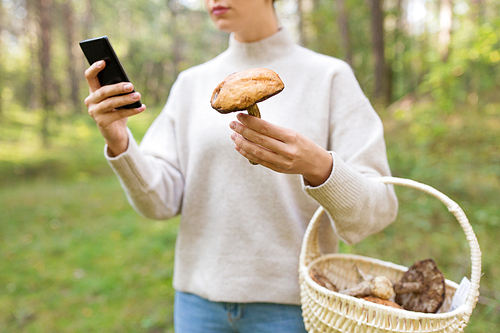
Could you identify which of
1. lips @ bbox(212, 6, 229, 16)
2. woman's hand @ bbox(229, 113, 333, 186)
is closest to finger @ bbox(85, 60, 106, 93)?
lips @ bbox(212, 6, 229, 16)

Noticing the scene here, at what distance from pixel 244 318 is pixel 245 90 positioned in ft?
3.04

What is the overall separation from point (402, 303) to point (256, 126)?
32.4 inches

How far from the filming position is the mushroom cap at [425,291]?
1079mm

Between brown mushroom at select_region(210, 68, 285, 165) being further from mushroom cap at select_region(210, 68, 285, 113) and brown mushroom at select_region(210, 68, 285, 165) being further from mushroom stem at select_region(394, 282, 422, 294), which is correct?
mushroom stem at select_region(394, 282, 422, 294)

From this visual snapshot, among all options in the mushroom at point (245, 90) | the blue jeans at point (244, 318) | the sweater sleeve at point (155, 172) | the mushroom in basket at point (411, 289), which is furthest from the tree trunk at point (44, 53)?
the mushroom in basket at point (411, 289)

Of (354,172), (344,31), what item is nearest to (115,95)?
(354,172)

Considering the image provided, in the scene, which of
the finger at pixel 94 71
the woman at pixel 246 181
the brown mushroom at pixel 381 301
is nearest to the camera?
the brown mushroom at pixel 381 301

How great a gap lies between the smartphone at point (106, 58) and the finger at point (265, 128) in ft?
1.64

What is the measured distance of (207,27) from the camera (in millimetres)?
24047

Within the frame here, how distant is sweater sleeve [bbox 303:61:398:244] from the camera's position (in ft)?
3.43

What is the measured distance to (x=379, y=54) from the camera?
7.70 metres

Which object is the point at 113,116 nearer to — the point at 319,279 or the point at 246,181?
the point at 246,181

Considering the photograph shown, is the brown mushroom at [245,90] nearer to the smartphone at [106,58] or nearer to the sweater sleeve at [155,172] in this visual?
the smartphone at [106,58]

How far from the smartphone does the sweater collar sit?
59 centimetres
